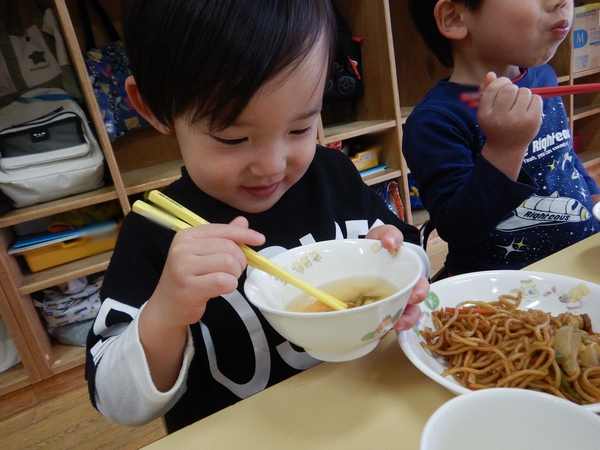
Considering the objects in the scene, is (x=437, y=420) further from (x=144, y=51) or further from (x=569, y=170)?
(x=569, y=170)

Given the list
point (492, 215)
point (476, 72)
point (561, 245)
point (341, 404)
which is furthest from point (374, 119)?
point (341, 404)

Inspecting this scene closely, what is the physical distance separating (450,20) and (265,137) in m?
0.63

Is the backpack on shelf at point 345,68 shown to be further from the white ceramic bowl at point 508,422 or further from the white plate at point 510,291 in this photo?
the white ceramic bowl at point 508,422

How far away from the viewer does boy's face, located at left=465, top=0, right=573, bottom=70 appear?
81cm

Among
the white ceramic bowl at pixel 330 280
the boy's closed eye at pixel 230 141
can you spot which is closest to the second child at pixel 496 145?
the white ceramic bowl at pixel 330 280

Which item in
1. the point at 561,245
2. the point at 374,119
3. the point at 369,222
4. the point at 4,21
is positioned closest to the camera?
the point at 369,222

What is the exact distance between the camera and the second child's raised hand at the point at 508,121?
686 millimetres

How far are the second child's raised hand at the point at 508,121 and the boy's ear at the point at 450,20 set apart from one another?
0.21 meters

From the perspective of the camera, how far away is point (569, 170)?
39.8 inches

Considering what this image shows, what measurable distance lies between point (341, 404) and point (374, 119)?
1.97 metres

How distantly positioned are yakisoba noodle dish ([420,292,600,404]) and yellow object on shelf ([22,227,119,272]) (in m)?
1.41

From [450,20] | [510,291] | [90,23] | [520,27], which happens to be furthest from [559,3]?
[90,23]

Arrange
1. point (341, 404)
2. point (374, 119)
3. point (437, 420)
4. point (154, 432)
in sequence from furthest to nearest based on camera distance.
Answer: point (374, 119), point (154, 432), point (341, 404), point (437, 420)

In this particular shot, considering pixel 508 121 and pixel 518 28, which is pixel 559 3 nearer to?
pixel 518 28
